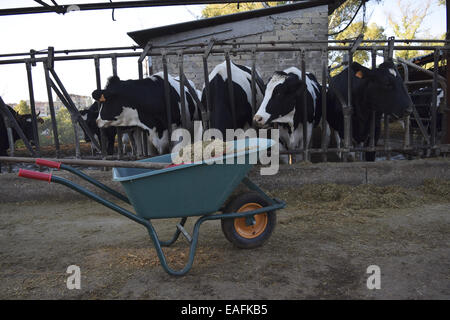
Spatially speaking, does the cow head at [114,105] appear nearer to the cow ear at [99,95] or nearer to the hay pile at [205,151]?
the cow ear at [99,95]

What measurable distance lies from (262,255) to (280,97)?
261cm

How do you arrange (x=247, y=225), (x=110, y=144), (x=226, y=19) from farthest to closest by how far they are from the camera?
(x=226, y=19)
(x=110, y=144)
(x=247, y=225)

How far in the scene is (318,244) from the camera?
2.97 meters

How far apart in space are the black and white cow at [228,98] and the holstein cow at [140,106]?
64 centimetres

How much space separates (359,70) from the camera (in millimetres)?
5090

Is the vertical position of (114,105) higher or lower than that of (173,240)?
higher

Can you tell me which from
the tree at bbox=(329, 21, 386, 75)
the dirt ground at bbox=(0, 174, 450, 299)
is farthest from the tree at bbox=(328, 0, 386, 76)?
the dirt ground at bbox=(0, 174, 450, 299)

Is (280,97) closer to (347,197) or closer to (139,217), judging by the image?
(347,197)

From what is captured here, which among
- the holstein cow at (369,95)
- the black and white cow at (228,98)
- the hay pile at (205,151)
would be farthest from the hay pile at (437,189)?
the hay pile at (205,151)

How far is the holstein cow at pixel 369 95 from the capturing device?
16.5 feet

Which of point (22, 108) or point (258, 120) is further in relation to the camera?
point (22, 108)

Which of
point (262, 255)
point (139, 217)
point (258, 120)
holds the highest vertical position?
point (258, 120)

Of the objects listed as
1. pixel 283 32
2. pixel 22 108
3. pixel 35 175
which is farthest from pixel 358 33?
pixel 35 175

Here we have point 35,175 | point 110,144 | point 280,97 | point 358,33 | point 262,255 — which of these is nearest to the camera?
point 35,175
